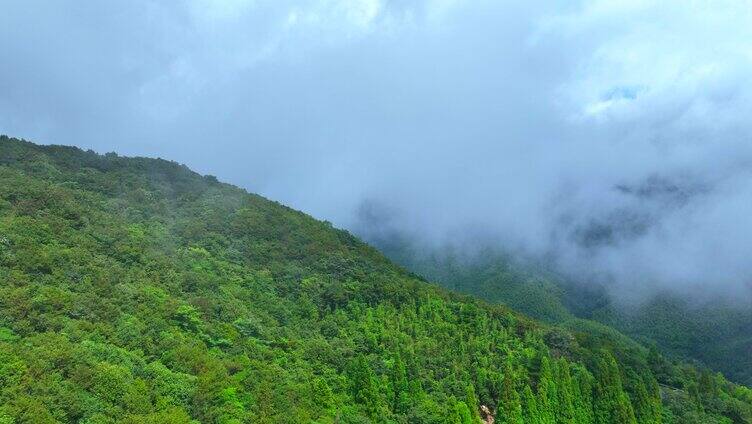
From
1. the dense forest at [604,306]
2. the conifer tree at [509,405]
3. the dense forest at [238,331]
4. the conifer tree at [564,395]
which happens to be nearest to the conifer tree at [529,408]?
the dense forest at [238,331]

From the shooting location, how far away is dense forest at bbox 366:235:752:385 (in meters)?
137

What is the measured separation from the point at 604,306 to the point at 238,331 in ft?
487

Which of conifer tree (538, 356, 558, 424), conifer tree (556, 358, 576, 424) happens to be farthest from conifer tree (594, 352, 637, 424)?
conifer tree (538, 356, 558, 424)

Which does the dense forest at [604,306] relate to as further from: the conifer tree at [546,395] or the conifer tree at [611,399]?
the conifer tree at [546,395]

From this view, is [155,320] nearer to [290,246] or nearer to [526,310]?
[290,246]

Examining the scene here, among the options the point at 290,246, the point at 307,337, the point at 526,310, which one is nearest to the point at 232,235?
the point at 290,246

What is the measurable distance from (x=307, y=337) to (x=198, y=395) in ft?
57.9

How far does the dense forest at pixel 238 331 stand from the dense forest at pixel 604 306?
64.4 m

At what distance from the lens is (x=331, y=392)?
43.0 meters

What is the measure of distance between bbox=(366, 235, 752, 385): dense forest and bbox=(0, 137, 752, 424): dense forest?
211 ft

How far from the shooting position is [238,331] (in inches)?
1725

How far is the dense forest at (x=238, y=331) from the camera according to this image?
104 feet

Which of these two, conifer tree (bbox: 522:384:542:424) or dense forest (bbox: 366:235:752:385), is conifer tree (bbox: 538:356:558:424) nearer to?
conifer tree (bbox: 522:384:542:424)

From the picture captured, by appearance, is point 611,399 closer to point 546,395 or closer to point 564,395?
point 564,395
